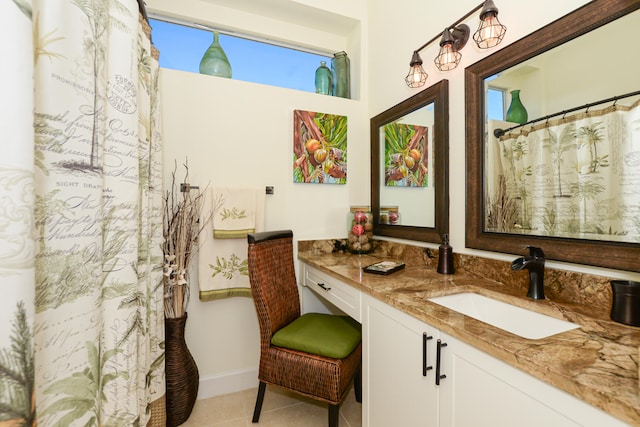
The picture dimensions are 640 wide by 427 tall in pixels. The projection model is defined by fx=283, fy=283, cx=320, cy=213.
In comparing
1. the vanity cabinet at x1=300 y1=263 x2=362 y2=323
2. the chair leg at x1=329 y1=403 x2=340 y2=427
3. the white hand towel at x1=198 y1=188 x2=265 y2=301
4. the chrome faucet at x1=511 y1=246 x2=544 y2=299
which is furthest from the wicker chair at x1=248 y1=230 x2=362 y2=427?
the chrome faucet at x1=511 y1=246 x2=544 y2=299

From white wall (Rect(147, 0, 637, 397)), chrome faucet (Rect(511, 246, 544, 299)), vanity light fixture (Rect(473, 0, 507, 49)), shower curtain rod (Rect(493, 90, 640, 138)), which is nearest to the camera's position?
shower curtain rod (Rect(493, 90, 640, 138))

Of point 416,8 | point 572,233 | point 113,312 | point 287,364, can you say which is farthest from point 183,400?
point 416,8

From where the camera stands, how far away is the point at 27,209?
562 millimetres

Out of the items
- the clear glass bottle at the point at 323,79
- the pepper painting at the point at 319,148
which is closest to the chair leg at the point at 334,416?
the pepper painting at the point at 319,148

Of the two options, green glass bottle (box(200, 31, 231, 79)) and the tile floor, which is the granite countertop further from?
green glass bottle (box(200, 31, 231, 79))

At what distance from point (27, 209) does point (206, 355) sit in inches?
63.9

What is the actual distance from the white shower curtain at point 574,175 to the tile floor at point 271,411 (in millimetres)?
1403

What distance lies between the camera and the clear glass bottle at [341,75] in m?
2.30

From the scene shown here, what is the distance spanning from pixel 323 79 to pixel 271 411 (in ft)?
7.75

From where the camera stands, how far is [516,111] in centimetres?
119

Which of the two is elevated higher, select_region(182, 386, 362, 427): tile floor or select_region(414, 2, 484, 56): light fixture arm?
select_region(414, 2, 484, 56): light fixture arm

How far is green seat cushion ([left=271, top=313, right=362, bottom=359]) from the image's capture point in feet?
4.62

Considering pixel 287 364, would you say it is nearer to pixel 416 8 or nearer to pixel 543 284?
pixel 543 284

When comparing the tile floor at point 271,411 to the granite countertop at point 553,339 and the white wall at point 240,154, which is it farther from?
the granite countertop at point 553,339
